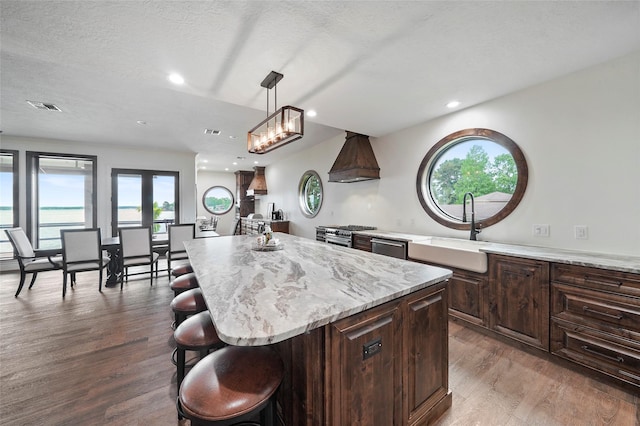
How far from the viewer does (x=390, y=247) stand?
333cm

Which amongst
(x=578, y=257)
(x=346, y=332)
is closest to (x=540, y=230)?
(x=578, y=257)

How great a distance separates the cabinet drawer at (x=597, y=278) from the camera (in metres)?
1.69

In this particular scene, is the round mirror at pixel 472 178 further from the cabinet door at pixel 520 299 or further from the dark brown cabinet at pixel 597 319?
the dark brown cabinet at pixel 597 319

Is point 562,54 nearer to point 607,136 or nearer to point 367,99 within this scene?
point 607,136

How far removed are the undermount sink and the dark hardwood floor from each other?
0.72m

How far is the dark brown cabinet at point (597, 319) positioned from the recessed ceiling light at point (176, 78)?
3699 millimetres

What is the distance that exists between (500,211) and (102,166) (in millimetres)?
7820

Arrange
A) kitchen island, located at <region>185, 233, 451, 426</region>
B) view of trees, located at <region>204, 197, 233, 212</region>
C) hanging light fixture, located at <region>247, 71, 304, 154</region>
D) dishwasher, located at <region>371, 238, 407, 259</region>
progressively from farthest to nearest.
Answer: view of trees, located at <region>204, 197, 233, 212</region>
dishwasher, located at <region>371, 238, 407, 259</region>
hanging light fixture, located at <region>247, 71, 304, 154</region>
kitchen island, located at <region>185, 233, 451, 426</region>

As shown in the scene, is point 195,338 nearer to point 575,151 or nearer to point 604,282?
point 604,282

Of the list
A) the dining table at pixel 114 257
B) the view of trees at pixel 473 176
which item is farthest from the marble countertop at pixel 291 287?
the dining table at pixel 114 257

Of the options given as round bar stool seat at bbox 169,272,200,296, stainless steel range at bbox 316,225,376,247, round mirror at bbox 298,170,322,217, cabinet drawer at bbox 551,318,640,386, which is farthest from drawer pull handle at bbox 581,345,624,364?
round mirror at bbox 298,170,322,217

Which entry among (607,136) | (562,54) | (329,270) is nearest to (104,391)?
(329,270)

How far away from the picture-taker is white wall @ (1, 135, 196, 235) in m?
4.99

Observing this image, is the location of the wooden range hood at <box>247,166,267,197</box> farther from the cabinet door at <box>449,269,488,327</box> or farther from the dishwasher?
the cabinet door at <box>449,269,488,327</box>
